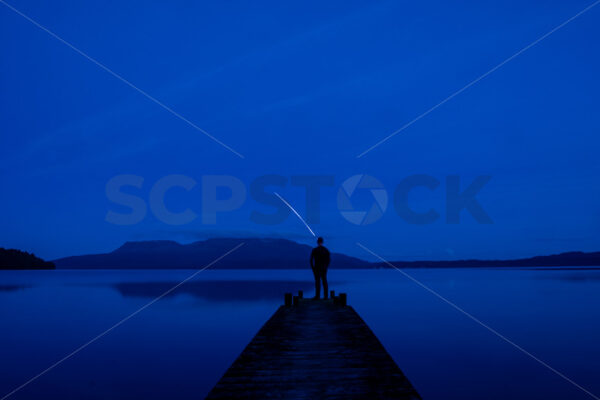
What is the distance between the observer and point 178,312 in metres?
42.1

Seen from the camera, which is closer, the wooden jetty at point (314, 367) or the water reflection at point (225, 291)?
the wooden jetty at point (314, 367)

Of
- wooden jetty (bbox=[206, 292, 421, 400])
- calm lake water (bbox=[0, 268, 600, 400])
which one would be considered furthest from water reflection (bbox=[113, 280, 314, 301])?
wooden jetty (bbox=[206, 292, 421, 400])

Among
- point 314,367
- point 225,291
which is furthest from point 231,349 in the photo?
point 225,291

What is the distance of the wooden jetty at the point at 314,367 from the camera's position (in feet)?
25.8

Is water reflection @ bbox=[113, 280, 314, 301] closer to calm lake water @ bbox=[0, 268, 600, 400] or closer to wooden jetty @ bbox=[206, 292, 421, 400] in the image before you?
calm lake water @ bbox=[0, 268, 600, 400]

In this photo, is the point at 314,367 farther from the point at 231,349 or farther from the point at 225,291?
the point at 225,291

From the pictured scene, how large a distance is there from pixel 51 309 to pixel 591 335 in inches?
1759

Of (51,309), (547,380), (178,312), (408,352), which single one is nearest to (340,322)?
(547,380)

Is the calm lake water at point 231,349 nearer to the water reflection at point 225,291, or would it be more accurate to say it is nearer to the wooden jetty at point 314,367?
the wooden jetty at point 314,367

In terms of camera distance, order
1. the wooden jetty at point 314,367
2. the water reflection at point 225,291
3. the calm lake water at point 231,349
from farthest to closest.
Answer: the water reflection at point 225,291 → the calm lake water at point 231,349 → the wooden jetty at point 314,367

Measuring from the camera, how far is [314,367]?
370 inches

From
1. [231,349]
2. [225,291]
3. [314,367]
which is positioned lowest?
[231,349]

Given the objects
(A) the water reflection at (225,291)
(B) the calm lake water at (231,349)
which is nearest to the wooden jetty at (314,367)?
(B) the calm lake water at (231,349)

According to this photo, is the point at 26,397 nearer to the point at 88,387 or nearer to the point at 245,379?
the point at 88,387
